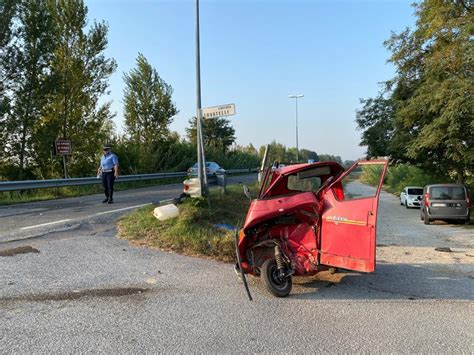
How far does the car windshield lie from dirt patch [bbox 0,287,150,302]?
16140 mm

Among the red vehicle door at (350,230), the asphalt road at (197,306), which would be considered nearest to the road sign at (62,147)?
the asphalt road at (197,306)

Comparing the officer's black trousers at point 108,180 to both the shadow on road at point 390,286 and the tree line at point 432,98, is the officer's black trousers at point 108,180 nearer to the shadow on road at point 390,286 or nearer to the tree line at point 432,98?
the shadow on road at point 390,286

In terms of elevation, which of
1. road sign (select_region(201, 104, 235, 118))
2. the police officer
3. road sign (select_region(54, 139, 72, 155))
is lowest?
the police officer

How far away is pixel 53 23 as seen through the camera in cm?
2123

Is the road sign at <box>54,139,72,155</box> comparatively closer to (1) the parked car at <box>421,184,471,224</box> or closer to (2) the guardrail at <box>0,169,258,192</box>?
(2) the guardrail at <box>0,169,258,192</box>

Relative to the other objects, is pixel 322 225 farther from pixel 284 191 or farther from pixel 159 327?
pixel 159 327

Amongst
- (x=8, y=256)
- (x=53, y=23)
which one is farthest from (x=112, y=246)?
(x=53, y=23)

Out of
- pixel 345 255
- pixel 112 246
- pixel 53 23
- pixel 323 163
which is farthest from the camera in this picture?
pixel 53 23

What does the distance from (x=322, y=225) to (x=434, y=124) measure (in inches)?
628

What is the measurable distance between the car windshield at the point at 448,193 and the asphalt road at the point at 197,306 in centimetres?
1132

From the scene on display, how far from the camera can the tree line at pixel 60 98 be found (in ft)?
65.1

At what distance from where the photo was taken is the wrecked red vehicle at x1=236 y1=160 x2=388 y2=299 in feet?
16.9

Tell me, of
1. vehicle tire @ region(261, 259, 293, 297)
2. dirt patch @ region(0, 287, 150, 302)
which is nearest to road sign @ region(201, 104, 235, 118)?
vehicle tire @ region(261, 259, 293, 297)

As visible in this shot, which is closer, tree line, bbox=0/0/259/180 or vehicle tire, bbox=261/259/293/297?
vehicle tire, bbox=261/259/293/297
